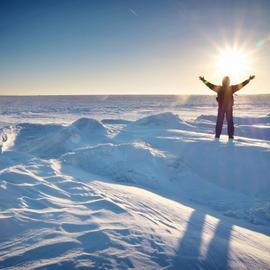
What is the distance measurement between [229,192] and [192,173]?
3.00 ft

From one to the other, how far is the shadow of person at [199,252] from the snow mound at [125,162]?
249 centimetres

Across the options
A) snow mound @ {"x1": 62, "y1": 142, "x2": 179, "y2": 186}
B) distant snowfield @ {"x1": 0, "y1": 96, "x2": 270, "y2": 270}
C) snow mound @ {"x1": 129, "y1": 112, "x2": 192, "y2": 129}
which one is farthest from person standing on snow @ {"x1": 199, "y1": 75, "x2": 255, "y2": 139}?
snow mound @ {"x1": 129, "y1": 112, "x2": 192, "y2": 129}

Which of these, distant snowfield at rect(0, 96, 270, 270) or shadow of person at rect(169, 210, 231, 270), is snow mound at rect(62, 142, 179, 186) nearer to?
distant snowfield at rect(0, 96, 270, 270)

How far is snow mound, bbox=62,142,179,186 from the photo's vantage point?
653cm

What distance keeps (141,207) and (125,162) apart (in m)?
2.60

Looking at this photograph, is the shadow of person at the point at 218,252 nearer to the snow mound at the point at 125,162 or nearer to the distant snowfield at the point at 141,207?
the distant snowfield at the point at 141,207

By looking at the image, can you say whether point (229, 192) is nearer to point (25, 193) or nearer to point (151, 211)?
point (151, 211)

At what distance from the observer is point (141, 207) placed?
14.6 feet

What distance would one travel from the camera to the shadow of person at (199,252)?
122 inches

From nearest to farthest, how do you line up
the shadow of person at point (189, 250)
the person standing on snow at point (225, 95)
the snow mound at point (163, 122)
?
1. the shadow of person at point (189, 250)
2. the person standing on snow at point (225, 95)
3. the snow mound at point (163, 122)

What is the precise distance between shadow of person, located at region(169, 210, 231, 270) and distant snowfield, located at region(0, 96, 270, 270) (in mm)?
12

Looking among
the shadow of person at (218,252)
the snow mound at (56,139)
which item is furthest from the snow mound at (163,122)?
the shadow of person at (218,252)

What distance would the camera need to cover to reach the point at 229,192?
6.30 meters

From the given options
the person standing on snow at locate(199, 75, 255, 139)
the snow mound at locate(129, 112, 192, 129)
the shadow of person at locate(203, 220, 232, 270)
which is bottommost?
the shadow of person at locate(203, 220, 232, 270)
